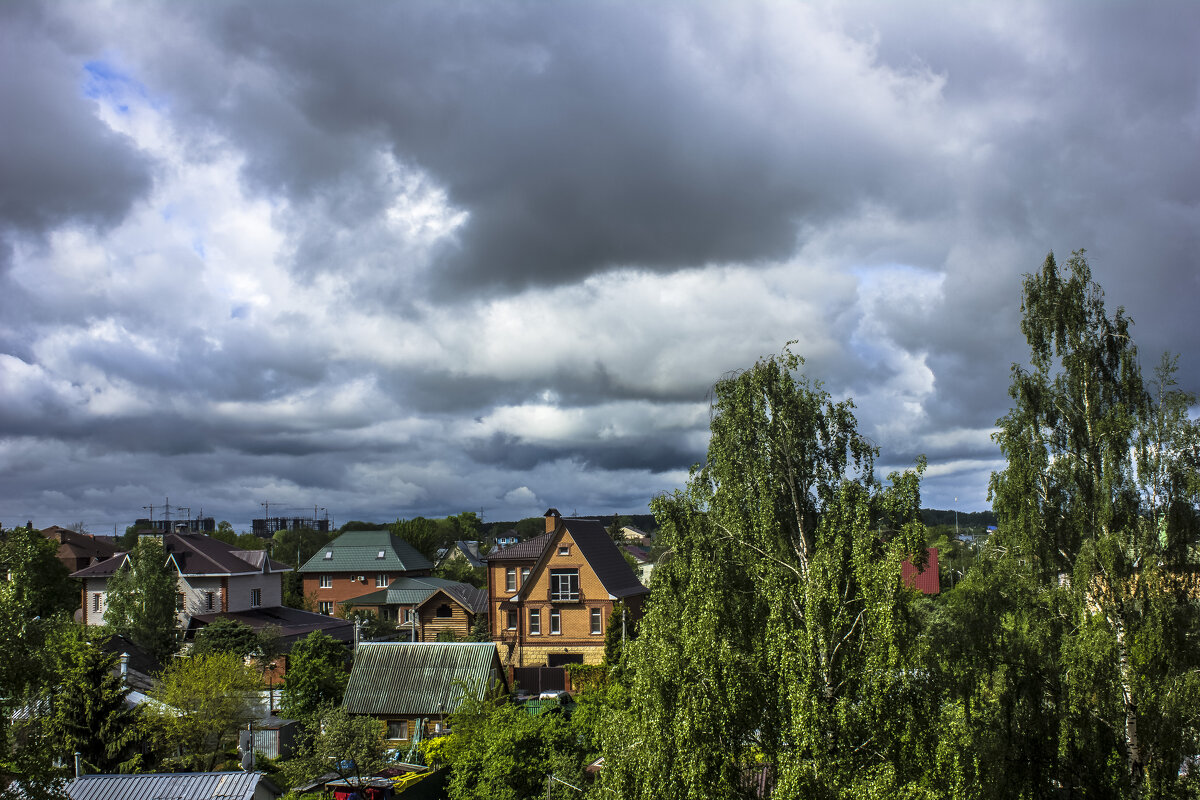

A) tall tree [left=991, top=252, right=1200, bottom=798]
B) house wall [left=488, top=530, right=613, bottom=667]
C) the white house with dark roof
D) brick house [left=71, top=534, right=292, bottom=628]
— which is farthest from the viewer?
brick house [left=71, top=534, right=292, bottom=628]

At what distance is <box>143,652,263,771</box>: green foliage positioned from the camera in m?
32.6

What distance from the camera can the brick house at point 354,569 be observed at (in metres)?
87.9

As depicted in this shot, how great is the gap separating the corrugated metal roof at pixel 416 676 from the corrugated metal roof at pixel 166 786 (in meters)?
13.7

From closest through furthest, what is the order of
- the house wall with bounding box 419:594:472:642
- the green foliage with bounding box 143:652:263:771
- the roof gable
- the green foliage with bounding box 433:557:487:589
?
the green foliage with bounding box 143:652:263:771 < the roof gable < the house wall with bounding box 419:594:472:642 < the green foliage with bounding box 433:557:487:589

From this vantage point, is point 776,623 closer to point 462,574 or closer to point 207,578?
point 207,578

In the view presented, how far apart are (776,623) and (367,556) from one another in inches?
3195

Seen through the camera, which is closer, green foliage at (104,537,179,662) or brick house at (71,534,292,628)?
green foliage at (104,537,179,662)

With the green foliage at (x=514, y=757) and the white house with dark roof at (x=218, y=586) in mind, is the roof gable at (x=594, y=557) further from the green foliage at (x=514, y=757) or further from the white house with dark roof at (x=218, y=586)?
the green foliage at (x=514, y=757)

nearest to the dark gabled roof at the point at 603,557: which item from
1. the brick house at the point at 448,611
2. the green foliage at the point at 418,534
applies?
the brick house at the point at 448,611

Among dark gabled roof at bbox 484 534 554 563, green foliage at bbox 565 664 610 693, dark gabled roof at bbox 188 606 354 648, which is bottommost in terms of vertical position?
green foliage at bbox 565 664 610 693

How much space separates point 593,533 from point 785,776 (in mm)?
42242

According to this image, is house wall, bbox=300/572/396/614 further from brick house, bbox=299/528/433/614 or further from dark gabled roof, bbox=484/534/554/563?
dark gabled roof, bbox=484/534/554/563

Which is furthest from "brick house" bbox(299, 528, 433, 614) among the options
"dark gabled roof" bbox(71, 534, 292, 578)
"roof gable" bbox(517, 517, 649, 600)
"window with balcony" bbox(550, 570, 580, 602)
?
"window with balcony" bbox(550, 570, 580, 602)

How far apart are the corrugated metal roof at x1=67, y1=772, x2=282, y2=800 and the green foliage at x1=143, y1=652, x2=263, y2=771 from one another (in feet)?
26.3
